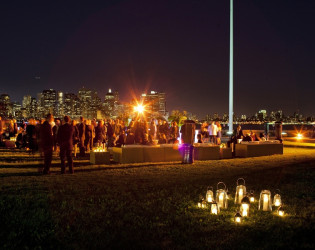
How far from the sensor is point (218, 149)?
679 inches

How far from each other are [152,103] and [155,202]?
89.2m

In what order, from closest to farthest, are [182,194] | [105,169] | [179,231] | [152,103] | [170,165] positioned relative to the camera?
[179,231], [182,194], [105,169], [170,165], [152,103]

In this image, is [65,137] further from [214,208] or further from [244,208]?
[244,208]

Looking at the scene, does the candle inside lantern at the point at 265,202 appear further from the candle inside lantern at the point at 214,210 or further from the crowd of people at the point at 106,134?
the crowd of people at the point at 106,134

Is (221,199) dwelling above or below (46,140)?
below

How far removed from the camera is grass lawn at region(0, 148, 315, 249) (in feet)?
18.7

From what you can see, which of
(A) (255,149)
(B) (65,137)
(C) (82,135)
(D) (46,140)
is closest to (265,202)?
(B) (65,137)

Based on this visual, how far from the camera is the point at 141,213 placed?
7.17m

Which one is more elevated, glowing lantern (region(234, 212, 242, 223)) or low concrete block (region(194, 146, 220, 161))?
low concrete block (region(194, 146, 220, 161))

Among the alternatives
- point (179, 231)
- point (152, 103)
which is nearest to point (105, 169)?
point (179, 231)

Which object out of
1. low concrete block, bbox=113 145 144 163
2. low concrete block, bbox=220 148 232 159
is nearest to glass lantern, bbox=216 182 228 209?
low concrete block, bbox=113 145 144 163

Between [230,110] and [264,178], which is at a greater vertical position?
[230,110]

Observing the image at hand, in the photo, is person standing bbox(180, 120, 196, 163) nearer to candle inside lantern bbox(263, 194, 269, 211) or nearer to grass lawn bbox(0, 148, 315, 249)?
grass lawn bbox(0, 148, 315, 249)

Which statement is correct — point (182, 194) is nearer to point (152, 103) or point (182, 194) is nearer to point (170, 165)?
point (170, 165)
